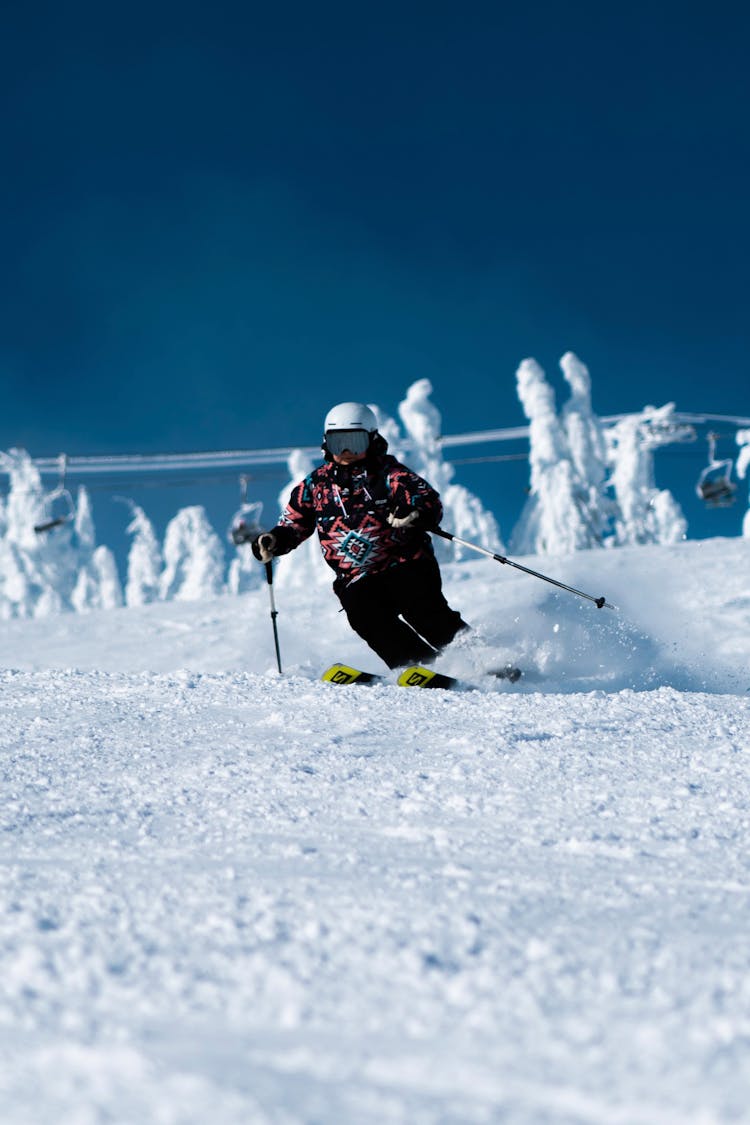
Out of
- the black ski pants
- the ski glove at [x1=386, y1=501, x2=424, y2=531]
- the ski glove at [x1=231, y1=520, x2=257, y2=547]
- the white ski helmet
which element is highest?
the ski glove at [x1=231, y1=520, x2=257, y2=547]

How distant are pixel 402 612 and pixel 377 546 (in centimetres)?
45

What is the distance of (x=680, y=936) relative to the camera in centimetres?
162

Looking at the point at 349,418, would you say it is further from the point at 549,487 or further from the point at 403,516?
the point at 549,487

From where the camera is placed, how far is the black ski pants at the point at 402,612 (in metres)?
5.77

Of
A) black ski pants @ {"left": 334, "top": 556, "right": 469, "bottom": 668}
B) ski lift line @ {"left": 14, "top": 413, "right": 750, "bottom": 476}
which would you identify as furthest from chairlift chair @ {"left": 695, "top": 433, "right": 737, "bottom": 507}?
black ski pants @ {"left": 334, "top": 556, "right": 469, "bottom": 668}

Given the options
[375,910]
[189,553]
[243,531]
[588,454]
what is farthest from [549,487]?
[375,910]

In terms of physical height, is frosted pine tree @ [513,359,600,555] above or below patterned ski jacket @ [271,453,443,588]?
above

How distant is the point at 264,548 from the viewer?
19.1ft

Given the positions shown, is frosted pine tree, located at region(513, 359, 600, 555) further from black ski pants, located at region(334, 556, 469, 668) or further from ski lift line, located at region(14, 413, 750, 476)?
black ski pants, located at region(334, 556, 469, 668)

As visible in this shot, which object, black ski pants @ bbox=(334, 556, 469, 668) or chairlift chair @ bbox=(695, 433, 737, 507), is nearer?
black ski pants @ bbox=(334, 556, 469, 668)

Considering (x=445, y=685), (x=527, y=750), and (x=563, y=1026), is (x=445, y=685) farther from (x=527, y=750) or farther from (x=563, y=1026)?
(x=563, y=1026)

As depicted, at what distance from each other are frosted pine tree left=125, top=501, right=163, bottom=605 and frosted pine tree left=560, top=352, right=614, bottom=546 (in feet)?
68.2

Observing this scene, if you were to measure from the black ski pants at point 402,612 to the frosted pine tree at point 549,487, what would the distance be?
23.8m

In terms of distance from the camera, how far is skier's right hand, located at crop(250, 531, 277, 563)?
579 cm
